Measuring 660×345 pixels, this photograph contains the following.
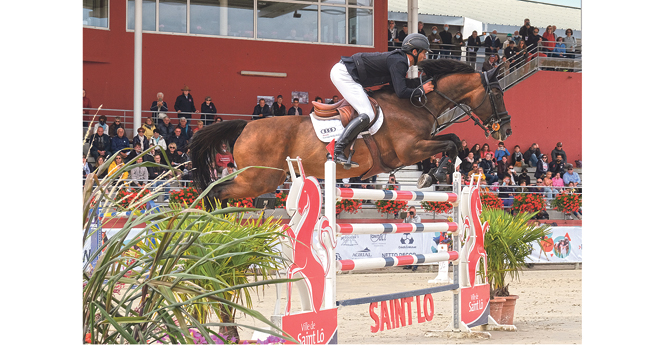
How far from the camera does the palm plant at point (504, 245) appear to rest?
5.33 m

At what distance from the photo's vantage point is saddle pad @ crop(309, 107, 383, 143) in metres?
5.43

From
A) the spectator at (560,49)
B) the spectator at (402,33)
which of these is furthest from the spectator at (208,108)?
the spectator at (560,49)

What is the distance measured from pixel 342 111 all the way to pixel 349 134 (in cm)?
30

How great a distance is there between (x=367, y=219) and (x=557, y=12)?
525 inches

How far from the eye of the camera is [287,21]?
1636cm

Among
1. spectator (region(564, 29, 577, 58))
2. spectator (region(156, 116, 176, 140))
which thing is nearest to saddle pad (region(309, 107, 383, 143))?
spectator (region(156, 116, 176, 140))

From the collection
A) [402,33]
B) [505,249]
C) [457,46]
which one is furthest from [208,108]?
[505,249]

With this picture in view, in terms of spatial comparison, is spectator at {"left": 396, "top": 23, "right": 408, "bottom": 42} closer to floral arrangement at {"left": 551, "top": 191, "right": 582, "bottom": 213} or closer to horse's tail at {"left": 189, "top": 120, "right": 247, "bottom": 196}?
floral arrangement at {"left": 551, "top": 191, "right": 582, "bottom": 213}

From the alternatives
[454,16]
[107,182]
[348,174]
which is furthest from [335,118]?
[454,16]

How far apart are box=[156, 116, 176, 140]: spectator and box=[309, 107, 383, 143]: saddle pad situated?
23.9 feet

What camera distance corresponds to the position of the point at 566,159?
16.6 meters

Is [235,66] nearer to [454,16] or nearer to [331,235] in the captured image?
[454,16]

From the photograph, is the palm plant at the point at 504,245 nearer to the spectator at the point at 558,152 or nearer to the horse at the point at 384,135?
the horse at the point at 384,135

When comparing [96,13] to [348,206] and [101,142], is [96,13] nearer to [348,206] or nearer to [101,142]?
[101,142]
